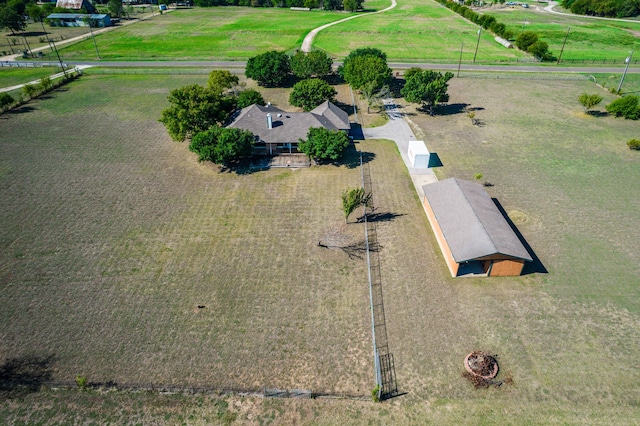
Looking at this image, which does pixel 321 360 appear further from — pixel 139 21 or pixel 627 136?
pixel 139 21

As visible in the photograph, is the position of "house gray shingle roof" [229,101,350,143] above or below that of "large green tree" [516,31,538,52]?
below

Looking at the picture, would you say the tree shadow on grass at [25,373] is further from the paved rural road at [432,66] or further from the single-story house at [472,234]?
the paved rural road at [432,66]

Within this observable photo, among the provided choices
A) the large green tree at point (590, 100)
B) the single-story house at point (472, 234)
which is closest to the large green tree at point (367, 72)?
the large green tree at point (590, 100)

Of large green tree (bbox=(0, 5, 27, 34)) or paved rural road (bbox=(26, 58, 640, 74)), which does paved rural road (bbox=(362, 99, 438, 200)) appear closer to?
paved rural road (bbox=(26, 58, 640, 74))

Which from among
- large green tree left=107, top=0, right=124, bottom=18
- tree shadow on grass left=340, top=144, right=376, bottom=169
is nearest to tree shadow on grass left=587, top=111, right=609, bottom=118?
tree shadow on grass left=340, top=144, right=376, bottom=169

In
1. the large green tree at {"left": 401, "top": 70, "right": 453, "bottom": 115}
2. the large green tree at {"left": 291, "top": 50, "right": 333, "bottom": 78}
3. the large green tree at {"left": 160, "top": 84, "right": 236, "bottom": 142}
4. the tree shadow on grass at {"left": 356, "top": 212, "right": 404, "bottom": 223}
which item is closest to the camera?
the tree shadow on grass at {"left": 356, "top": 212, "right": 404, "bottom": 223}
